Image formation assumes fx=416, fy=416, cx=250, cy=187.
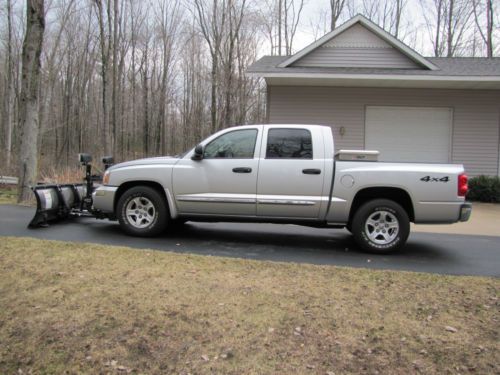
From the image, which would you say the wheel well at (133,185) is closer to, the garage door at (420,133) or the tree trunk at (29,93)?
the tree trunk at (29,93)

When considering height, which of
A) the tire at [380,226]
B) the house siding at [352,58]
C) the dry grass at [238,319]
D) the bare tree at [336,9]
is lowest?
the dry grass at [238,319]

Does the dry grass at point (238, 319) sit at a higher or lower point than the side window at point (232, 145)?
lower

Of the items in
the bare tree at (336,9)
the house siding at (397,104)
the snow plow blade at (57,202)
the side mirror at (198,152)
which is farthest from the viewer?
the bare tree at (336,9)

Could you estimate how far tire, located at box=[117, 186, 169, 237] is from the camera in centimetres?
653

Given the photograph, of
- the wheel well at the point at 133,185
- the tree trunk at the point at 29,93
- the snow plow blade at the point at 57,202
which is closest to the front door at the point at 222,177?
the wheel well at the point at 133,185

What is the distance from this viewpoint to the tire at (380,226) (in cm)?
594

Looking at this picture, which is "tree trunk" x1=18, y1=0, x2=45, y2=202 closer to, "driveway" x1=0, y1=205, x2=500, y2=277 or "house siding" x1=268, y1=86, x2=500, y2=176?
"driveway" x1=0, y1=205, x2=500, y2=277

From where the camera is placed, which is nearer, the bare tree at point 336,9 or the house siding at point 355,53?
the house siding at point 355,53

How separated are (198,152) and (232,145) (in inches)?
21.1

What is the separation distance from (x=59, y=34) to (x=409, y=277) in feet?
95.7

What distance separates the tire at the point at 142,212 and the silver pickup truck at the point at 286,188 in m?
0.02

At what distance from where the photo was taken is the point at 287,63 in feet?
42.3

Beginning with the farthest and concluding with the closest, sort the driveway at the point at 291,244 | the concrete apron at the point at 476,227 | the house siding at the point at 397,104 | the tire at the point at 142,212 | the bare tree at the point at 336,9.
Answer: the bare tree at the point at 336,9 → the house siding at the point at 397,104 → the concrete apron at the point at 476,227 → the tire at the point at 142,212 → the driveway at the point at 291,244

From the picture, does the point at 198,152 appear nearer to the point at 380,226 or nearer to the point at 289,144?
the point at 289,144
